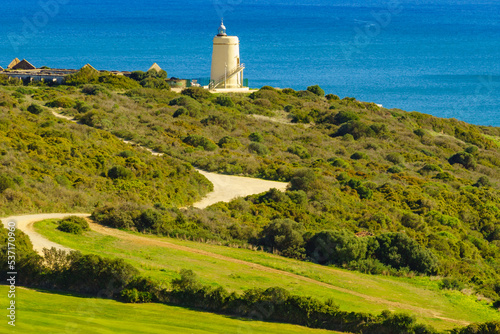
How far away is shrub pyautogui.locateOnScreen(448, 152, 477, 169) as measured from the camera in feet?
152

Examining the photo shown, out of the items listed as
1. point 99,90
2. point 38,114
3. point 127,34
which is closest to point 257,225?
point 38,114

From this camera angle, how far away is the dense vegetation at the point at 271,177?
23.8m

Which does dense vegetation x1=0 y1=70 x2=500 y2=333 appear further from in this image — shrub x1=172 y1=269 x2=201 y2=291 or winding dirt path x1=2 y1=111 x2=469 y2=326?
shrub x1=172 y1=269 x2=201 y2=291

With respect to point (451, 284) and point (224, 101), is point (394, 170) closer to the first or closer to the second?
point (451, 284)

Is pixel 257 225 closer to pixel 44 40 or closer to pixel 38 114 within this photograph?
pixel 38 114

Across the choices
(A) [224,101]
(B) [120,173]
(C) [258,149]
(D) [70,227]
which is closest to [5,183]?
(D) [70,227]

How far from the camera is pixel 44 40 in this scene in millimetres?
166750

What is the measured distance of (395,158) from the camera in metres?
44.1

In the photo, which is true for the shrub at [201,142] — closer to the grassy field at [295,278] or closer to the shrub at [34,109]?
the shrub at [34,109]

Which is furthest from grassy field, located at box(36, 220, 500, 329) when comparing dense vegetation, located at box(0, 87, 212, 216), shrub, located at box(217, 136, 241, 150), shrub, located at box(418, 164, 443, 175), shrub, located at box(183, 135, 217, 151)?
shrub, located at box(418, 164, 443, 175)

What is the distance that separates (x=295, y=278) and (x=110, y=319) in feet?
21.4

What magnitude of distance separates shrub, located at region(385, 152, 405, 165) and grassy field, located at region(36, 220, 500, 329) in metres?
22.1

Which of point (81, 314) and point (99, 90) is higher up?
point (99, 90)

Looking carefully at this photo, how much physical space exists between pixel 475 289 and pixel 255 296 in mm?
8576
